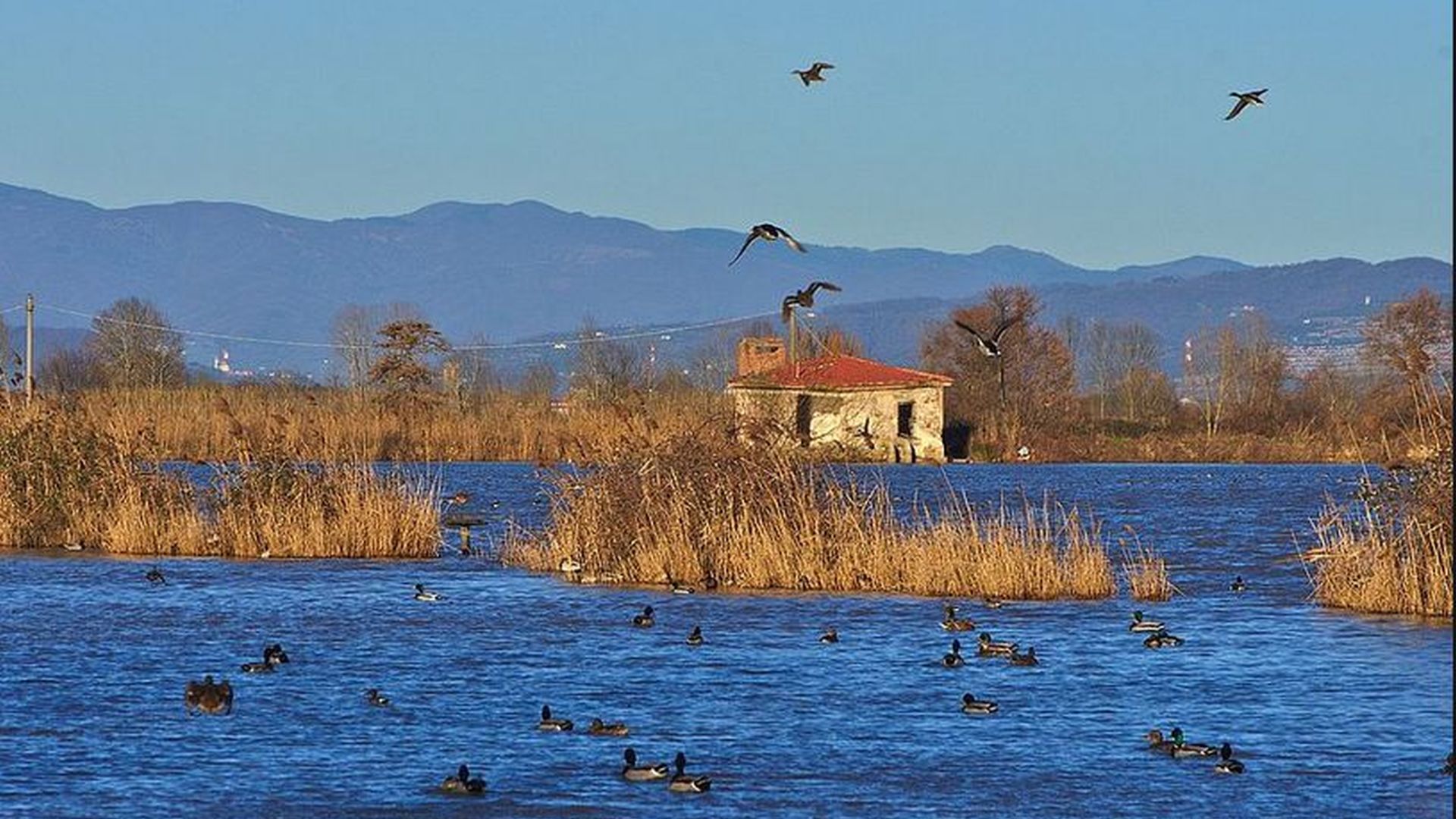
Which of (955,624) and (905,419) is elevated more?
(905,419)

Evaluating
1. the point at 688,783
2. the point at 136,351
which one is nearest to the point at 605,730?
the point at 688,783

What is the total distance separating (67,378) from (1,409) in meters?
Answer: 73.4

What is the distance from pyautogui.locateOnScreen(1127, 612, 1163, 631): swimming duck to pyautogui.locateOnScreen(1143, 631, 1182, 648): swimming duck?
54 centimetres

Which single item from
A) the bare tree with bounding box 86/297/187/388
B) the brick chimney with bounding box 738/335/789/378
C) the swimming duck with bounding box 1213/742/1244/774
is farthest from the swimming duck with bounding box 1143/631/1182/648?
the bare tree with bounding box 86/297/187/388

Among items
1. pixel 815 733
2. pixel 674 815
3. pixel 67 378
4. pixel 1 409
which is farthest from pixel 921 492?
pixel 67 378

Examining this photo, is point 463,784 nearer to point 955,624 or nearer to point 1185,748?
point 1185,748

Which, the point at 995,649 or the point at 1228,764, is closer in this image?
the point at 1228,764

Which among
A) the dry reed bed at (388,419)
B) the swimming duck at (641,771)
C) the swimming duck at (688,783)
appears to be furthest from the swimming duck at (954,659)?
the dry reed bed at (388,419)

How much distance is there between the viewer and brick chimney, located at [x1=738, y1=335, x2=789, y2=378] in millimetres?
88312

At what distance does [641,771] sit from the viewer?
1888 cm

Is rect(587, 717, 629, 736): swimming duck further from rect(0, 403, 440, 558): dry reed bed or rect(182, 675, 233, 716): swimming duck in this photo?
rect(0, 403, 440, 558): dry reed bed

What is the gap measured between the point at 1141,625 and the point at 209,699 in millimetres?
11417

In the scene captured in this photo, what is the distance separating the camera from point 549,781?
1894 cm

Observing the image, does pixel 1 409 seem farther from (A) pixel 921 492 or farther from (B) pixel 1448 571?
(A) pixel 921 492
